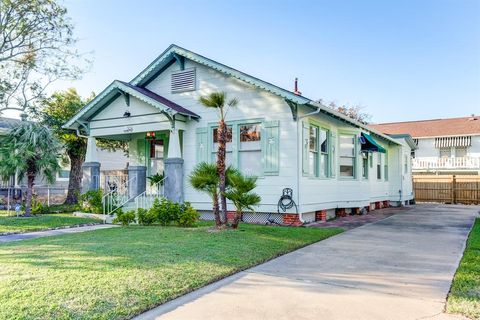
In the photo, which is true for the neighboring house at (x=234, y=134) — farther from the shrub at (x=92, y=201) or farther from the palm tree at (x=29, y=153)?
the palm tree at (x=29, y=153)

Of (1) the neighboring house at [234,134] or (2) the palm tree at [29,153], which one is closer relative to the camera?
(1) the neighboring house at [234,134]

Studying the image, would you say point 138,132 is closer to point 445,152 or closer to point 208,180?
point 208,180

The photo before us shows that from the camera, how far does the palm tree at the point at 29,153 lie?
1223 cm

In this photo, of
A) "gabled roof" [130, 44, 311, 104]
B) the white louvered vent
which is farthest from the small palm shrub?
the white louvered vent

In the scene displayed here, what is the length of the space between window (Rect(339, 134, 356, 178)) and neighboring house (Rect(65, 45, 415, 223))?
0.13ft

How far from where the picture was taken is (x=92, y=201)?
41.5 ft

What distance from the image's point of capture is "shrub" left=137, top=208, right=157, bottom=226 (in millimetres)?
10448

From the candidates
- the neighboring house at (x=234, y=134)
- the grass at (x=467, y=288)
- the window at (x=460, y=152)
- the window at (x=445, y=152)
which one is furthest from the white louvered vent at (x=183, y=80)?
the window at (x=460, y=152)

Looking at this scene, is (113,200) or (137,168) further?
(137,168)

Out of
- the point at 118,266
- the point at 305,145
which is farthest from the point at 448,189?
the point at 118,266

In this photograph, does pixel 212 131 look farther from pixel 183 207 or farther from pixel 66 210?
pixel 66 210

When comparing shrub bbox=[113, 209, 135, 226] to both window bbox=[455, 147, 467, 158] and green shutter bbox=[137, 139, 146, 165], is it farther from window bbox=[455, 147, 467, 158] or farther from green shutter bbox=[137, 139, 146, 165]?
window bbox=[455, 147, 467, 158]

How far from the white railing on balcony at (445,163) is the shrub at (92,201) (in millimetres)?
27819

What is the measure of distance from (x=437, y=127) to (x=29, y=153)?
106 feet
